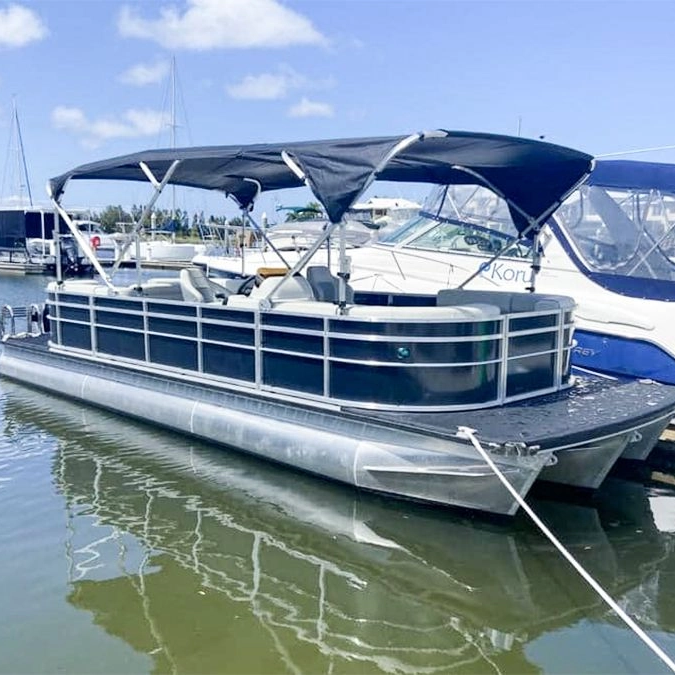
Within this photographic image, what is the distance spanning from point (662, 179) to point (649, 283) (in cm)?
139

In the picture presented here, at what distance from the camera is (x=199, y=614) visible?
4.87m

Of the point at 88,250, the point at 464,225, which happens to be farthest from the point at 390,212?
the point at 88,250

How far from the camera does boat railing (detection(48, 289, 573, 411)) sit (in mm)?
6484

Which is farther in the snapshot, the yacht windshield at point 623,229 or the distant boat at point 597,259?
the yacht windshield at point 623,229

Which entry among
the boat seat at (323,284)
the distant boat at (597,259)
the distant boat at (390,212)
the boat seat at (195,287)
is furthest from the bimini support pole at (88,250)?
the distant boat at (390,212)

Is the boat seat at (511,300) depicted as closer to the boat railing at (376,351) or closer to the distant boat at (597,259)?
the boat railing at (376,351)

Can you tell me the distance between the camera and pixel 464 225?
12.0m

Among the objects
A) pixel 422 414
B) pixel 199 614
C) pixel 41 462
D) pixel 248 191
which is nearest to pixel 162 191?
pixel 248 191

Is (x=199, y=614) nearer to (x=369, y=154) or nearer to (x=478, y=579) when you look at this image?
(x=478, y=579)

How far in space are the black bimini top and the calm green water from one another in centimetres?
266

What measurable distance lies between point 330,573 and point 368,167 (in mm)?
3119

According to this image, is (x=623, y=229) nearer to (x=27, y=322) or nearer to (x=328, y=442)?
(x=328, y=442)

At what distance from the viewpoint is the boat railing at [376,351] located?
6.48 m

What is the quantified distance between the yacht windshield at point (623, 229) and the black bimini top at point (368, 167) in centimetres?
239
